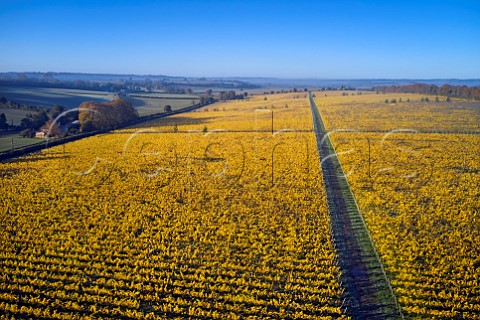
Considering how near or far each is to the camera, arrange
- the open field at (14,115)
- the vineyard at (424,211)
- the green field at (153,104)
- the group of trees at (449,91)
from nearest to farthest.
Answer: the vineyard at (424,211), the open field at (14,115), the green field at (153,104), the group of trees at (449,91)

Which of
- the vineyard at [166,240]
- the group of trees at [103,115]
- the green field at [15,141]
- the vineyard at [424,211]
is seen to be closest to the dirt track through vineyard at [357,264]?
the vineyard at [424,211]

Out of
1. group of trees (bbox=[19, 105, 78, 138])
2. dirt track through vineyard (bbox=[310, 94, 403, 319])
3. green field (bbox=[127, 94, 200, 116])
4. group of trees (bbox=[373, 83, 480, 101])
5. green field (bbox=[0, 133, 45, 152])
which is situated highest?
group of trees (bbox=[373, 83, 480, 101])

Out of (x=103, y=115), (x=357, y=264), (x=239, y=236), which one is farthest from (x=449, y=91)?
(x=239, y=236)

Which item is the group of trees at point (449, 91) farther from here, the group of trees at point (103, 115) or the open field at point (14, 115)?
the open field at point (14, 115)

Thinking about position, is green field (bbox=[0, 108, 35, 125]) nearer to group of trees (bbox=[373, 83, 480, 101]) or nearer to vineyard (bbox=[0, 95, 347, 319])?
vineyard (bbox=[0, 95, 347, 319])

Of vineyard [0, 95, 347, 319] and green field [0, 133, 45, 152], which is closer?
vineyard [0, 95, 347, 319]

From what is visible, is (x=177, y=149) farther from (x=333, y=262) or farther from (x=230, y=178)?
(x=333, y=262)

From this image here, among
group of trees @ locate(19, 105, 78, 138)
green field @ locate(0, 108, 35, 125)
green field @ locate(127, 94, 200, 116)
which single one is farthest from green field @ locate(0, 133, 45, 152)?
green field @ locate(127, 94, 200, 116)

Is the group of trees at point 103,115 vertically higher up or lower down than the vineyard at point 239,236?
higher up
